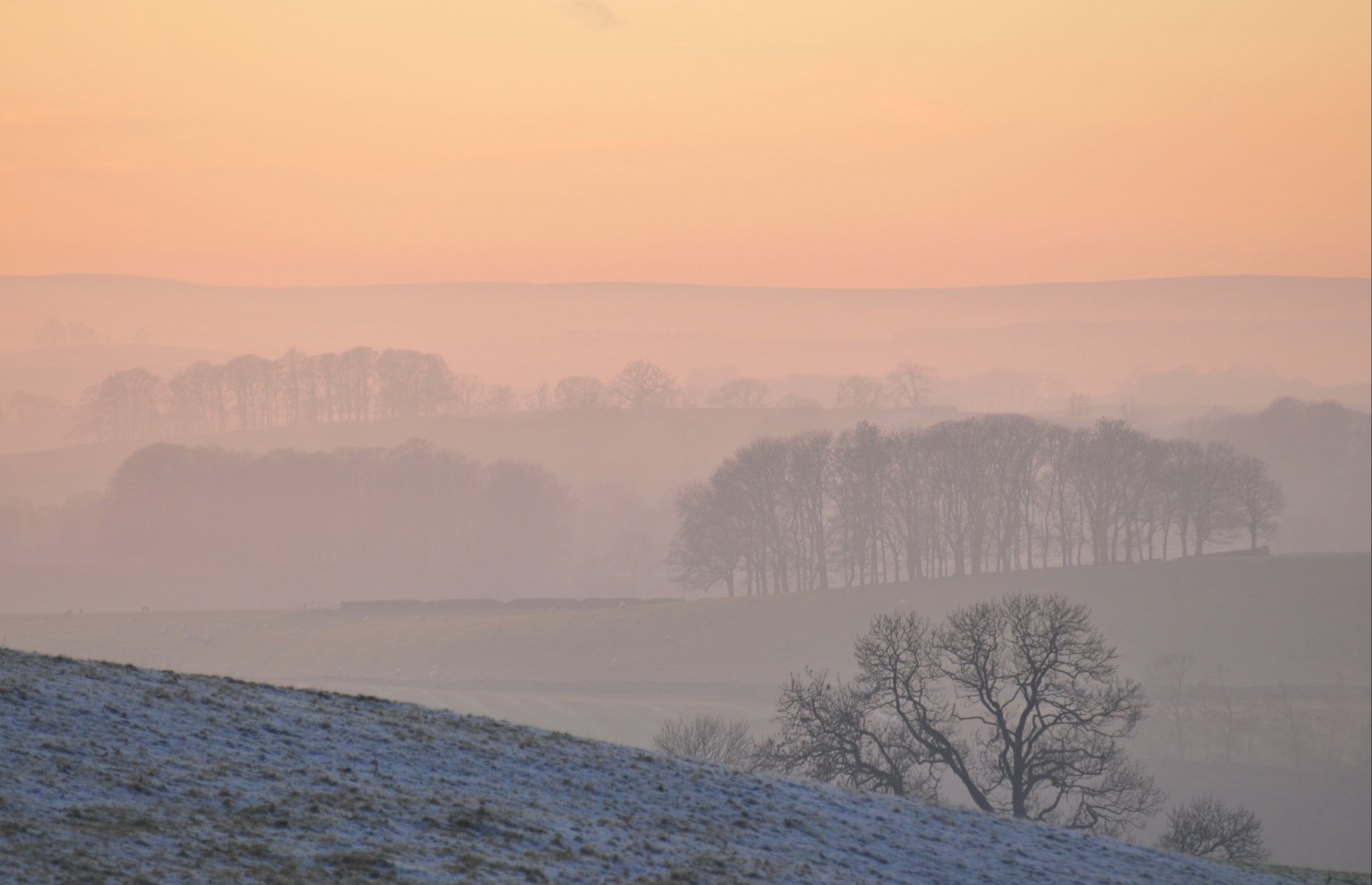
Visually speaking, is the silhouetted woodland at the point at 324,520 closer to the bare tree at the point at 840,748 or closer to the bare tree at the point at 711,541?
the bare tree at the point at 711,541

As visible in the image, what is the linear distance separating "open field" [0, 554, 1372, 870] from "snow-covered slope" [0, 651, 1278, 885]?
53739mm

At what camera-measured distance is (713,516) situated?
120 meters

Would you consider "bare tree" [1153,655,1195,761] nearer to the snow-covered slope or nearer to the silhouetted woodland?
the snow-covered slope

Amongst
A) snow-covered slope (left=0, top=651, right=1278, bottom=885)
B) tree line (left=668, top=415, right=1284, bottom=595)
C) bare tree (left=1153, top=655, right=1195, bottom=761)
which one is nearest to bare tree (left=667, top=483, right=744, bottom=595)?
tree line (left=668, top=415, right=1284, bottom=595)

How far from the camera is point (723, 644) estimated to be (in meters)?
98.2

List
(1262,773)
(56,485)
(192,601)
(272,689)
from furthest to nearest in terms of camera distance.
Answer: (56,485) < (192,601) < (1262,773) < (272,689)

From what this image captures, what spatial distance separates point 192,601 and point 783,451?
229 feet

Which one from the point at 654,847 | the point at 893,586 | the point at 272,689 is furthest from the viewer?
the point at 893,586

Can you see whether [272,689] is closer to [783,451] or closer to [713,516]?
[713,516]

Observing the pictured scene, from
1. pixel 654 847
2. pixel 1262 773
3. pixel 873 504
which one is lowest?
pixel 1262 773

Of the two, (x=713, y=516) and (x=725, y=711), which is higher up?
(x=713, y=516)

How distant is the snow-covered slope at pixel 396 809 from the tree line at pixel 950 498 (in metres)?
93.4

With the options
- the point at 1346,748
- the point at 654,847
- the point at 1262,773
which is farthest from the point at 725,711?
the point at 654,847

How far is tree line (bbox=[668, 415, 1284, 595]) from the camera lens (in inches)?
4594
